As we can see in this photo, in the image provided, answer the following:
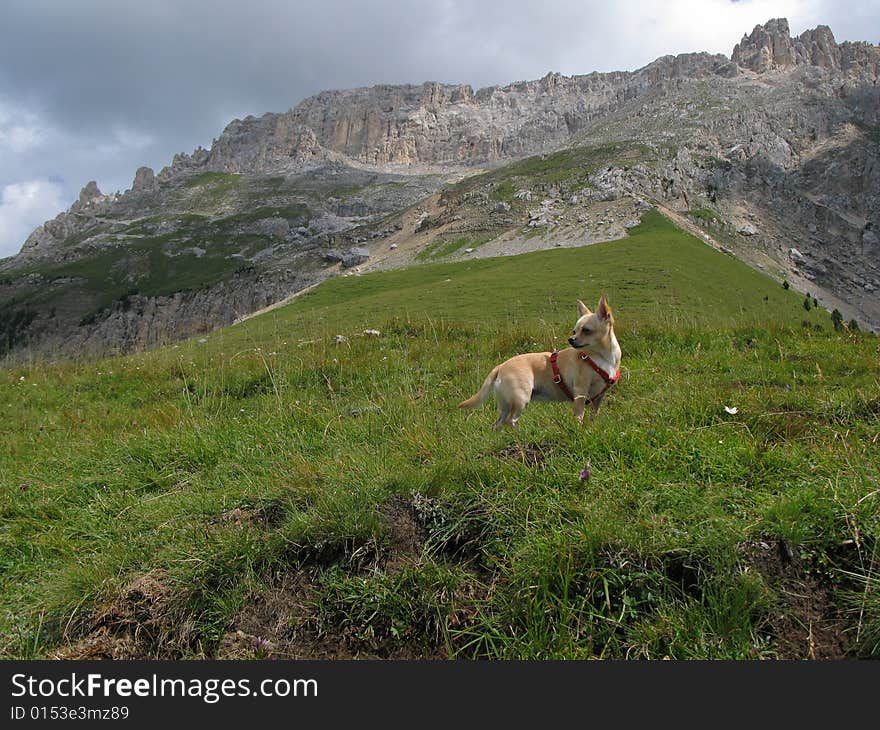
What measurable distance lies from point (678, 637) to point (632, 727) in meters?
0.51

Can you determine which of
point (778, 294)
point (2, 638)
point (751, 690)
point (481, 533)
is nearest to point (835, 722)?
point (751, 690)

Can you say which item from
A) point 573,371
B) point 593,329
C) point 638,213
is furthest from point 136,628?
point 638,213

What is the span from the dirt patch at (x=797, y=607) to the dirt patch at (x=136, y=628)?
3341 millimetres

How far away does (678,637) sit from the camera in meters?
2.49

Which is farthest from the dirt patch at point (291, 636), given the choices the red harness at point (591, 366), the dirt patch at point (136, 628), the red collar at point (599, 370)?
the red collar at point (599, 370)

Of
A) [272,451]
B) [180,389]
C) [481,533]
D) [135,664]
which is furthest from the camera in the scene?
[180,389]

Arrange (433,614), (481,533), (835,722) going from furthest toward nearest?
(481,533) → (433,614) → (835,722)

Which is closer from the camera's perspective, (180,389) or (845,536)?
(845,536)

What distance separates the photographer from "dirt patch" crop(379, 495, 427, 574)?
3240mm

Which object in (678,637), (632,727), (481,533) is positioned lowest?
(632,727)

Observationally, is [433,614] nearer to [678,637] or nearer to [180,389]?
[678,637]

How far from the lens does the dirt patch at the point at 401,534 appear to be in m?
3.24

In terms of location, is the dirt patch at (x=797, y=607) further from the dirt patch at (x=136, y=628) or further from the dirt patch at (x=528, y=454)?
the dirt patch at (x=136, y=628)

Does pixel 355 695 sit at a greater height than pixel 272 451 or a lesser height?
lesser
